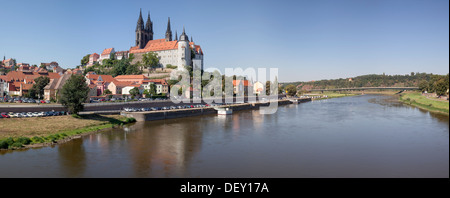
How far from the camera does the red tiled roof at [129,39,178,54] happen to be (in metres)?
107

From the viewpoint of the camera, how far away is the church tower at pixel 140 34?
117756 mm

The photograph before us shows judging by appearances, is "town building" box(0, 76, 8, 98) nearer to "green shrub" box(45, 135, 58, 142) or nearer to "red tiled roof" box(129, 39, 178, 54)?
"green shrub" box(45, 135, 58, 142)

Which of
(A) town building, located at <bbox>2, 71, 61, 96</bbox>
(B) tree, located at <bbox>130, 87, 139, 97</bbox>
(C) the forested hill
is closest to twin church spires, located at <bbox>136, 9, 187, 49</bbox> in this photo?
(A) town building, located at <bbox>2, 71, 61, 96</bbox>

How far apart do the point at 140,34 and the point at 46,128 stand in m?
91.8

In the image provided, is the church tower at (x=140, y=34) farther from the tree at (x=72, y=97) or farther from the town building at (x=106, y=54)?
the tree at (x=72, y=97)

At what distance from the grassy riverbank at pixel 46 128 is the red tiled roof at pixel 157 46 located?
70144 millimetres

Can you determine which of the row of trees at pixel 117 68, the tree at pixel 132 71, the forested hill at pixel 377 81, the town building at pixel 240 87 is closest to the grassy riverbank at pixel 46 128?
the town building at pixel 240 87

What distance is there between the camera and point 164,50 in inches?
4252

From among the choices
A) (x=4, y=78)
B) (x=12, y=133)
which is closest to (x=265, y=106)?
(x=12, y=133)

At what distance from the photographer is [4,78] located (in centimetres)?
6819

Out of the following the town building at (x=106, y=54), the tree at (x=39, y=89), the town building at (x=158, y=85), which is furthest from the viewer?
the town building at (x=106, y=54)

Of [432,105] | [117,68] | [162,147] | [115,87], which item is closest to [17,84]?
[115,87]

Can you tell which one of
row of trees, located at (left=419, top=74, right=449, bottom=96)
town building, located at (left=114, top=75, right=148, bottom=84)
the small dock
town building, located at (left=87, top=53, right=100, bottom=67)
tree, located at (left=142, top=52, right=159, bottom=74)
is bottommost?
the small dock
